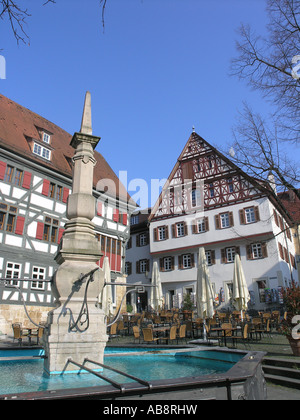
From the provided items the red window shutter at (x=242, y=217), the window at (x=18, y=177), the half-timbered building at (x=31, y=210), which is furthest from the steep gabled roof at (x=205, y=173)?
the window at (x=18, y=177)

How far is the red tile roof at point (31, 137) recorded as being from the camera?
741 inches

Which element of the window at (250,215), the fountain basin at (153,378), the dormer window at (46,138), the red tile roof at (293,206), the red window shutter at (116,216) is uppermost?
the dormer window at (46,138)

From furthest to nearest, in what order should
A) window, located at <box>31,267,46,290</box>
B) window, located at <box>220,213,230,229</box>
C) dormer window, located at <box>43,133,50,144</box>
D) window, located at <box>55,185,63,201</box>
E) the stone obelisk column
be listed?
1. window, located at <box>220,213,230,229</box>
2. dormer window, located at <box>43,133,50,144</box>
3. window, located at <box>55,185,63,201</box>
4. window, located at <box>31,267,46,290</box>
5. the stone obelisk column

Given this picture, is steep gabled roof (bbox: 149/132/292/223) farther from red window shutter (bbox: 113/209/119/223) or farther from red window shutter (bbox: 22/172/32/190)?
red window shutter (bbox: 22/172/32/190)

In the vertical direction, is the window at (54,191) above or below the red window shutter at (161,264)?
above

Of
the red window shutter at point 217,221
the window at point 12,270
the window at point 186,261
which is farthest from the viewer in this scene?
the window at point 186,261

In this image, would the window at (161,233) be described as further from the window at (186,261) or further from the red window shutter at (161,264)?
the window at (186,261)

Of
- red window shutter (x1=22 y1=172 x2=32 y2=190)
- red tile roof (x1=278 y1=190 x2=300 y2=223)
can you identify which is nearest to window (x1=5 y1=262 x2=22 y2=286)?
red window shutter (x1=22 y1=172 x2=32 y2=190)

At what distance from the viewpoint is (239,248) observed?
27.4m

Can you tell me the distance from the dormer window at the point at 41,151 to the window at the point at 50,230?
4.21 meters

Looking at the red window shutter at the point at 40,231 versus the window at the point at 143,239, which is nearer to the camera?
the red window shutter at the point at 40,231

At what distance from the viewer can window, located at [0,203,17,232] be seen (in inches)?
667

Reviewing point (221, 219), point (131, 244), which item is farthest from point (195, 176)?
point (131, 244)

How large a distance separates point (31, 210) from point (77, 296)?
1423cm
